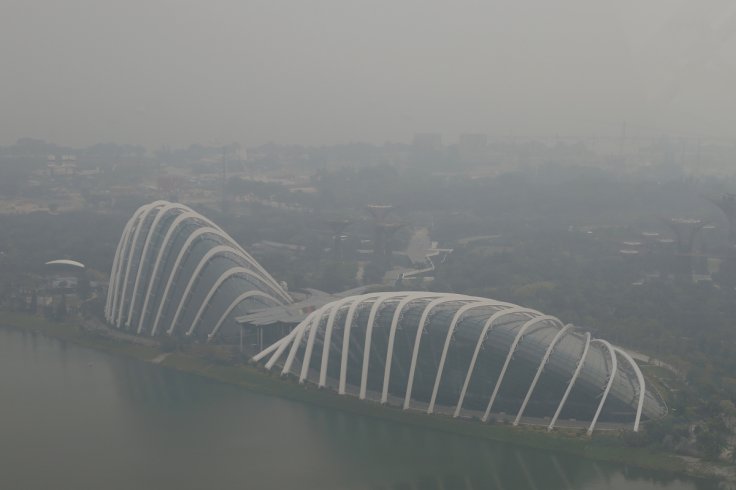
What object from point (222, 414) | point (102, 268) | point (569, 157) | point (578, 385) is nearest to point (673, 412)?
point (578, 385)

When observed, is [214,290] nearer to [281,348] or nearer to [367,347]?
[281,348]

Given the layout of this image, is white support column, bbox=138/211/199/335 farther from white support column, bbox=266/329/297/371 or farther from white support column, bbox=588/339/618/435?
white support column, bbox=588/339/618/435

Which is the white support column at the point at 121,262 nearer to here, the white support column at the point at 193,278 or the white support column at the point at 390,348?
the white support column at the point at 193,278

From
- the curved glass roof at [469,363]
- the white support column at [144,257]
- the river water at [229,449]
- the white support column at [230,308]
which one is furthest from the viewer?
the white support column at [144,257]

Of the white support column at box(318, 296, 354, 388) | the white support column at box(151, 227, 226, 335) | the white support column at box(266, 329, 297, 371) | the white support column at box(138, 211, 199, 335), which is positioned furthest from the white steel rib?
the white support column at box(318, 296, 354, 388)

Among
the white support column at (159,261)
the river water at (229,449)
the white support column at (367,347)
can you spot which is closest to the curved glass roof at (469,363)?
the white support column at (367,347)
